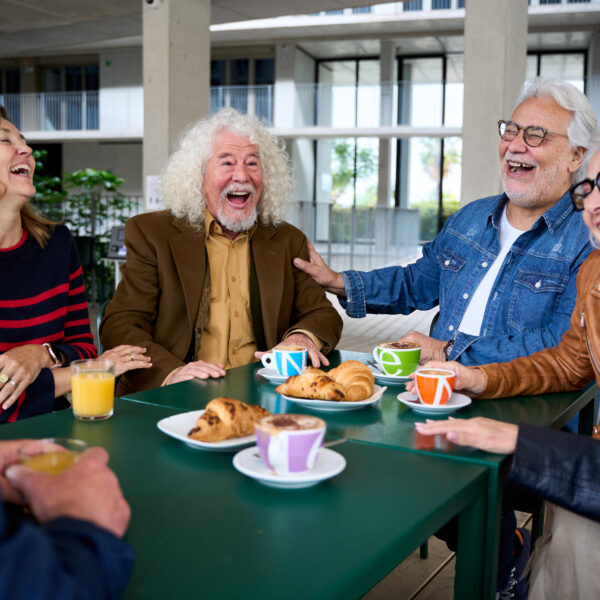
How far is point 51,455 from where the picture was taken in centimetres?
82

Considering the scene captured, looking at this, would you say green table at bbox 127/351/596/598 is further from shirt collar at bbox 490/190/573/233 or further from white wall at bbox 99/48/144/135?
white wall at bbox 99/48/144/135

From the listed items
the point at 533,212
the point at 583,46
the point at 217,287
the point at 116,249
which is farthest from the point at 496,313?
the point at 583,46

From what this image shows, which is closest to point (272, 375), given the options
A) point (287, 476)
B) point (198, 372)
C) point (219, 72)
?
point (198, 372)

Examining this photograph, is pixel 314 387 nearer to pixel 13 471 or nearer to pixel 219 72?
pixel 13 471

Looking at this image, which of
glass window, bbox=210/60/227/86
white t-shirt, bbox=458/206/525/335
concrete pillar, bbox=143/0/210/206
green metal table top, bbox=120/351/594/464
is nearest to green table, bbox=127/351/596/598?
green metal table top, bbox=120/351/594/464

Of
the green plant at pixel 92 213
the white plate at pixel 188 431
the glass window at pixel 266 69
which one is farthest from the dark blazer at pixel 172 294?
the glass window at pixel 266 69

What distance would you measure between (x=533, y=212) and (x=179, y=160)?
118 cm

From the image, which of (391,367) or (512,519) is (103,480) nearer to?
(391,367)

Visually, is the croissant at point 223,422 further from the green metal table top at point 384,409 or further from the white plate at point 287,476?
the green metal table top at point 384,409

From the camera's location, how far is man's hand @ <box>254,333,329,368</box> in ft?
6.56

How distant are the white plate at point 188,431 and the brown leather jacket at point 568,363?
66 cm

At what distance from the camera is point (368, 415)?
1435 millimetres

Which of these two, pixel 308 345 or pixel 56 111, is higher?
pixel 56 111

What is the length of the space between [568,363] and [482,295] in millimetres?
595
